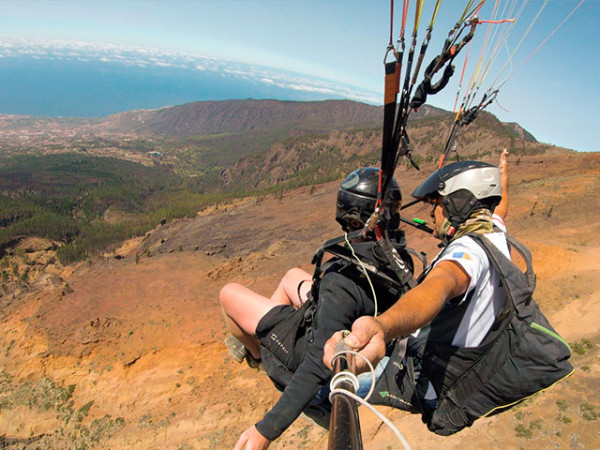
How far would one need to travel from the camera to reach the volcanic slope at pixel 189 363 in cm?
435

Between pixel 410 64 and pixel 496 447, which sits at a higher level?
pixel 410 64

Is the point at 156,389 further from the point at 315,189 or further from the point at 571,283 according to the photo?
the point at 315,189

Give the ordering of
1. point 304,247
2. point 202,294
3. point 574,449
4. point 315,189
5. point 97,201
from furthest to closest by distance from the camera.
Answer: point 97,201, point 315,189, point 304,247, point 202,294, point 574,449

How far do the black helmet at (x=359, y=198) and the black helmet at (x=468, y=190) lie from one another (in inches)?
18.4

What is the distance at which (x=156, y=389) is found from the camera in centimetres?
785

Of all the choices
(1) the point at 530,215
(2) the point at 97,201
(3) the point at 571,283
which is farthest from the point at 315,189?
(2) the point at 97,201

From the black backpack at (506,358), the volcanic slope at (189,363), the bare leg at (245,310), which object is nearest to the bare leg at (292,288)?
the bare leg at (245,310)

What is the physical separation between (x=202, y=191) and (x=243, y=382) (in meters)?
116

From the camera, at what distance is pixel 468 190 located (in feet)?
9.04

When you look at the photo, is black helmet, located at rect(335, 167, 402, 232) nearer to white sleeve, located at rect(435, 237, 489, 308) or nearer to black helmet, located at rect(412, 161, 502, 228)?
black helmet, located at rect(412, 161, 502, 228)

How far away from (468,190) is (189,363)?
8.34 meters

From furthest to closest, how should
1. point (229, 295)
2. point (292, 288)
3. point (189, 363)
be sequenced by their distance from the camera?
point (189, 363)
point (292, 288)
point (229, 295)

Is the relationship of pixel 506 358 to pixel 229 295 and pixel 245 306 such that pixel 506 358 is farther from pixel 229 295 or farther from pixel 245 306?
pixel 229 295

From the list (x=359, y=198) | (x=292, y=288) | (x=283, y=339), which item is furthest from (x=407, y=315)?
(x=292, y=288)
